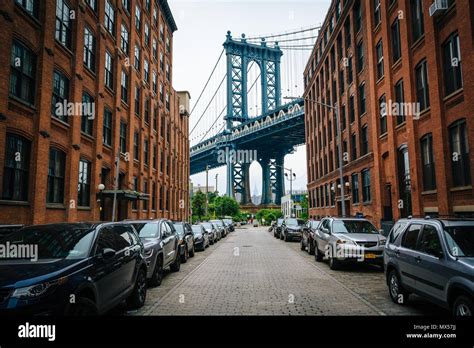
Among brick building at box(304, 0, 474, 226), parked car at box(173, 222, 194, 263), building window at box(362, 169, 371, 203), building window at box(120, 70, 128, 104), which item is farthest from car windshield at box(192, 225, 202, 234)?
building window at box(362, 169, 371, 203)

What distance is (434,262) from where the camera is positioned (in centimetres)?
555

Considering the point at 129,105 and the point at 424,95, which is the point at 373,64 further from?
the point at 129,105

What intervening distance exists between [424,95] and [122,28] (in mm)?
19111

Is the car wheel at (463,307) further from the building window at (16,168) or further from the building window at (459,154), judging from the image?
the building window at (16,168)

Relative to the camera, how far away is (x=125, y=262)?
6.16 m

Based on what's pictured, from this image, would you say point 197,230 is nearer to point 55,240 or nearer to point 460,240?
point 55,240

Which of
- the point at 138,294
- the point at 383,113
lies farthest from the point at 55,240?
the point at 383,113

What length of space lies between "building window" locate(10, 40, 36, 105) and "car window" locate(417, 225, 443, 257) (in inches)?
519

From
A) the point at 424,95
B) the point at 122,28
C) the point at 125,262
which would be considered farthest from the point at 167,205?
the point at 125,262

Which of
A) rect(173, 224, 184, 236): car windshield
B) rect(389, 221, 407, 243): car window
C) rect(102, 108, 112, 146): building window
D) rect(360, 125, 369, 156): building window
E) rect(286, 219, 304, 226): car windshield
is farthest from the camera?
rect(286, 219, 304, 226): car windshield

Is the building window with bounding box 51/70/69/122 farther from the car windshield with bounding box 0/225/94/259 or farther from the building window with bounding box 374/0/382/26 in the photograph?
the building window with bounding box 374/0/382/26

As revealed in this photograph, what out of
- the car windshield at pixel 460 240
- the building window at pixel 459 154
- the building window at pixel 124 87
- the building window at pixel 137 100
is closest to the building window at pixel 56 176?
the building window at pixel 124 87

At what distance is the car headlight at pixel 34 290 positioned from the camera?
3943 mm

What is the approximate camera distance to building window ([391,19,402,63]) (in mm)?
19875
